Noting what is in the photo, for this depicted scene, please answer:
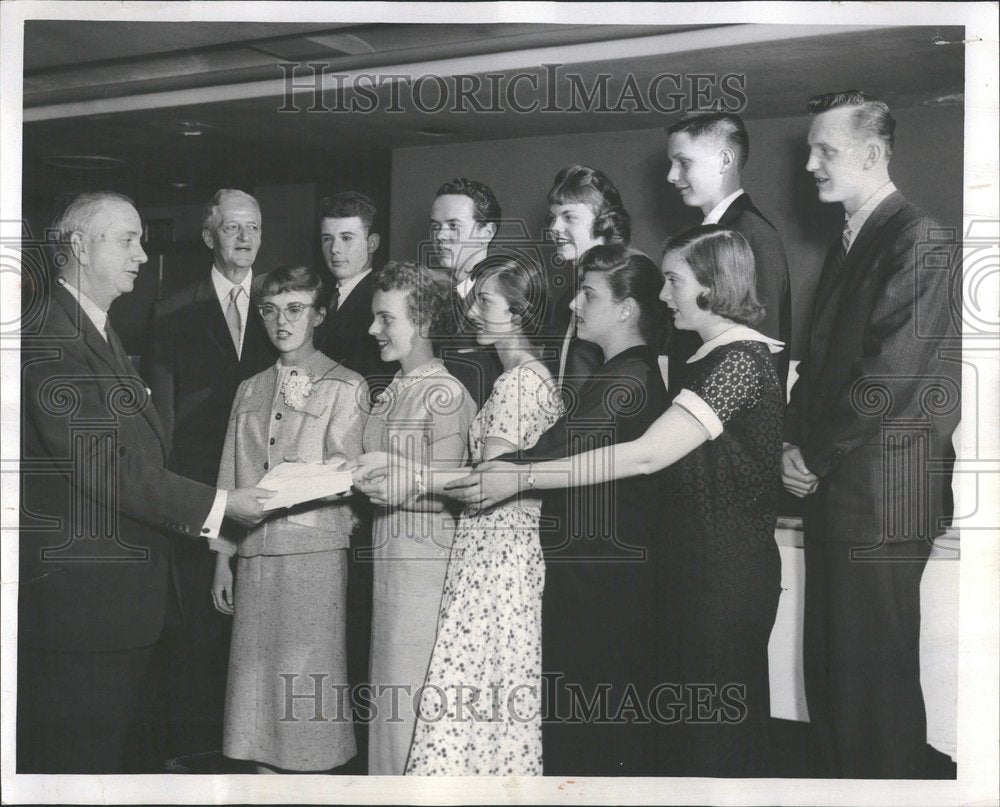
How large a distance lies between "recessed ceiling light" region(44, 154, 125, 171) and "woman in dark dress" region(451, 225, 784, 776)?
58.9 inches

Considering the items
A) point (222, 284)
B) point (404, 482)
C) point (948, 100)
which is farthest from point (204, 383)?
point (948, 100)

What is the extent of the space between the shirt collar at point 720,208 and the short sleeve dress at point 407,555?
0.91 m

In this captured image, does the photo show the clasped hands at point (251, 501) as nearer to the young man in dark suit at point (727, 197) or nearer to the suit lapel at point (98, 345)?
the suit lapel at point (98, 345)

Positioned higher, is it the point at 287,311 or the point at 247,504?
the point at 287,311

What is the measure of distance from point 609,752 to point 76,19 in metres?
2.77

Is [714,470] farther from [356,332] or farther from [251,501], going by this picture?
[251,501]

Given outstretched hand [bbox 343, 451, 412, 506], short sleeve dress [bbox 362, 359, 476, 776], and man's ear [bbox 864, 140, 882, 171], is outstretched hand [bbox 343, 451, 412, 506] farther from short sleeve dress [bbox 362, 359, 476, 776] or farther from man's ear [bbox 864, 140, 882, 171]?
man's ear [bbox 864, 140, 882, 171]

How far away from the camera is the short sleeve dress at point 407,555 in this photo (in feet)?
11.3

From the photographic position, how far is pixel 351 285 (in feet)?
11.5

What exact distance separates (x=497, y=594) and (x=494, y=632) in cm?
12

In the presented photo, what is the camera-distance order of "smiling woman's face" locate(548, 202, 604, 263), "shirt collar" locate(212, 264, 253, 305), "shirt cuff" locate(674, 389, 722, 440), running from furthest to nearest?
"shirt collar" locate(212, 264, 253, 305) < "smiling woman's face" locate(548, 202, 604, 263) < "shirt cuff" locate(674, 389, 722, 440)

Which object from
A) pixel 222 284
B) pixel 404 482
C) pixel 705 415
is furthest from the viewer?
pixel 222 284

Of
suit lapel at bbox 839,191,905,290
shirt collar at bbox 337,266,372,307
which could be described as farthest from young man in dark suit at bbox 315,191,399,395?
suit lapel at bbox 839,191,905,290

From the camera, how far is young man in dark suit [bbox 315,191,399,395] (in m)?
3.50
